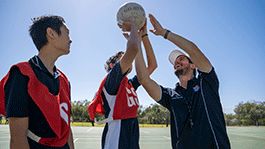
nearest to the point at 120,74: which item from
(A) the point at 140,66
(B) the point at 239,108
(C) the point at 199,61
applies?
(A) the point at 140,66

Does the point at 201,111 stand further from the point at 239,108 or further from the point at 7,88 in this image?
the point at 239,108

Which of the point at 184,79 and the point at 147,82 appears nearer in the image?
the point at 147,82

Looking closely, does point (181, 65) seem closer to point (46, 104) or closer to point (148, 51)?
point (148, 51)

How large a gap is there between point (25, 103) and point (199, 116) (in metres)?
1.99

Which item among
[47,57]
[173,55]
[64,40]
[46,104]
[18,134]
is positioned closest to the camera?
[18,134]

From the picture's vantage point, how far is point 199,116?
2332 millimetres

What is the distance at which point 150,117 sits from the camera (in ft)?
278

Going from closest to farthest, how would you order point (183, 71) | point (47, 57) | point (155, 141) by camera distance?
point (47, 57), point (183, 71), point (155, 141)

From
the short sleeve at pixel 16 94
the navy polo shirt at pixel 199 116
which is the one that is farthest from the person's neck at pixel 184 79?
the short sleeve at pixel 16 94

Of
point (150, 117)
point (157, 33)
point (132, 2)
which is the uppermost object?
point (132, 2)

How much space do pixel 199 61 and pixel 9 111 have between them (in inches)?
84.6

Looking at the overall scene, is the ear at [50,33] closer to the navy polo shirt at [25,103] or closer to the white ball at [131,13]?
the navy polo shirt at [25,103]

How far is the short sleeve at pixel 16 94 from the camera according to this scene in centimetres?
137

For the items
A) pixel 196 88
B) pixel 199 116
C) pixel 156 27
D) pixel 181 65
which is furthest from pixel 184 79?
pixel 156 27
